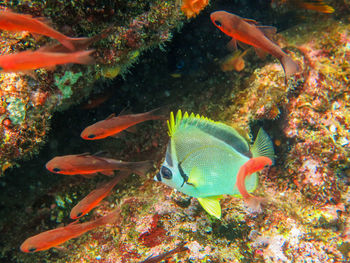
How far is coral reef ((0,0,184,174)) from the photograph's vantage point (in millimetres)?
2723

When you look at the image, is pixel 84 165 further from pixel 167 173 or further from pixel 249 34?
pixel 249 34

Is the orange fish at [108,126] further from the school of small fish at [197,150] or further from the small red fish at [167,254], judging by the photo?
the small red fish at [167,254]

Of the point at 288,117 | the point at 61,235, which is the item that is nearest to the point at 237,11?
the point at 288,117

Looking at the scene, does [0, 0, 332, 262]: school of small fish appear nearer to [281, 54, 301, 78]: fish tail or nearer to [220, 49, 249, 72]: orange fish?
[281, 54, 301, 78]: fish tail

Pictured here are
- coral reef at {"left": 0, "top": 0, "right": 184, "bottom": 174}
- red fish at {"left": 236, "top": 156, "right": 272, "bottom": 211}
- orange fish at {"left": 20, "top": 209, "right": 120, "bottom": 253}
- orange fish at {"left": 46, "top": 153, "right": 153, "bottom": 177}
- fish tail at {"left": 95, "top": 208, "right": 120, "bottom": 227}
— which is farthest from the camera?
fish tail at {"left": 95, "top": 208, "right": 120, "bottom": 227}

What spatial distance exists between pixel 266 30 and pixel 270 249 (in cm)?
326

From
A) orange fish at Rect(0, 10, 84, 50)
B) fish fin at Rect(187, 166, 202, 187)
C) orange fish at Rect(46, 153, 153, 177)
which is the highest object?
orange fish at Rect(0, 10, 84, 50)

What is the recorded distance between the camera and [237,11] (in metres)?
5.04

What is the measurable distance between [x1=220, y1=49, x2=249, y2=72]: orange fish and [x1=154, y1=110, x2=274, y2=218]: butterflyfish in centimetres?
277

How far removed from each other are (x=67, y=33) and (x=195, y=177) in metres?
2.44

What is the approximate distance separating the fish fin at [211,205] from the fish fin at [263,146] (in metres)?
0.63

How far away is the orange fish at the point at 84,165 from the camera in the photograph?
314cm

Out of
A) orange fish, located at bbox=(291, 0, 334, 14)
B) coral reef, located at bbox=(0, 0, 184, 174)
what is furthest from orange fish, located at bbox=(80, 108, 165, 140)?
orange fish, located at bbox=(291, 0, 334, 14)

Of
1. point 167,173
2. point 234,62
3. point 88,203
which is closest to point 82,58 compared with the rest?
point 167,173
